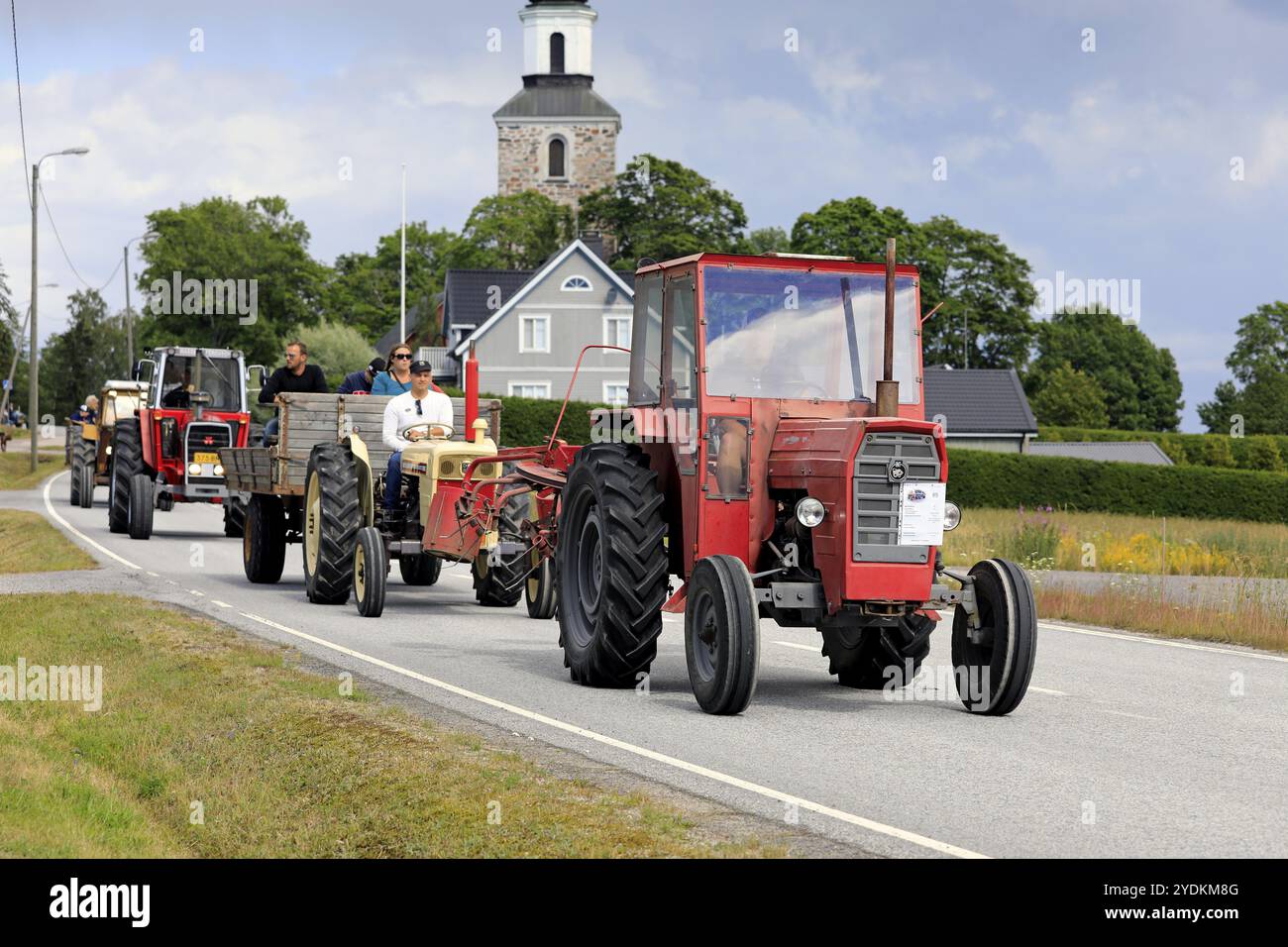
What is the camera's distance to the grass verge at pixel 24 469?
51125 mm

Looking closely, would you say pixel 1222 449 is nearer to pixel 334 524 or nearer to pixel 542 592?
pixel 542 592

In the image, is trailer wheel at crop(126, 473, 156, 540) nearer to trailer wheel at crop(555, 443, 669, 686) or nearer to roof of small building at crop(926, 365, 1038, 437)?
trailer wheel at crop(555, 443, 669, 686)

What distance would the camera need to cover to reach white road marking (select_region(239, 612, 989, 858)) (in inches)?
299

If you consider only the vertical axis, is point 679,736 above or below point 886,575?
below

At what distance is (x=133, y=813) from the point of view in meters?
8.30

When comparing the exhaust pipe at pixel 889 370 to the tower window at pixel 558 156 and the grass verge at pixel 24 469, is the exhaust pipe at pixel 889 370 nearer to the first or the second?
the grass verge at pixel 24 469

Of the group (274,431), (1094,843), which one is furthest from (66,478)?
(1094,843)

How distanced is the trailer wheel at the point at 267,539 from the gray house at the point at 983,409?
66772mm

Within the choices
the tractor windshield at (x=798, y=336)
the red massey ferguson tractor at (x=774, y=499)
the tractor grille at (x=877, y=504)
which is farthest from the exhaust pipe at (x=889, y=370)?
the tractor grille at (x=877, y=504)

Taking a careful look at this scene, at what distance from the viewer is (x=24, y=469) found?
61.0 m

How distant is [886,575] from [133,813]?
14.9ft

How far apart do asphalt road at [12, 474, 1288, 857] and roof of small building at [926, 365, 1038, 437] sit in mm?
69386

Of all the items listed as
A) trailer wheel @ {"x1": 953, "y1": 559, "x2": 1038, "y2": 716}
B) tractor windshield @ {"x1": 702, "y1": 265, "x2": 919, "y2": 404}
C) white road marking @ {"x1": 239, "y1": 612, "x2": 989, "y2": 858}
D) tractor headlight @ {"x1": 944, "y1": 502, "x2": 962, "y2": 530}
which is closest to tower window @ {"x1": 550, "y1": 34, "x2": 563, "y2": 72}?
white road marking @ {"x1": 239, "y1": 612, "x2": 989, "y2": 858}
